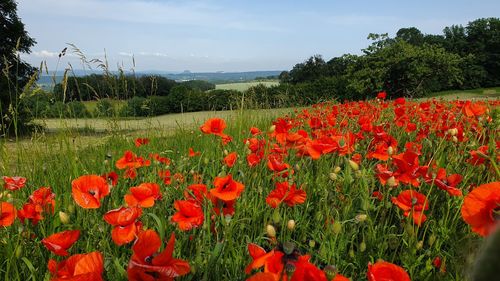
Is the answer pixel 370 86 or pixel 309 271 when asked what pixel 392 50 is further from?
pixel 309 271

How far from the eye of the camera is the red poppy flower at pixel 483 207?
78 cm

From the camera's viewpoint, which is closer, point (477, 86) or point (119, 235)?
point (119, 235)

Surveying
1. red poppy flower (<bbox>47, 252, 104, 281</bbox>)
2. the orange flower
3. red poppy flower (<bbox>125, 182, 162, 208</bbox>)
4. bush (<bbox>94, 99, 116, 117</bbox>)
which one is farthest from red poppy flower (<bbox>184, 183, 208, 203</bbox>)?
bush (<bbox>94, 99, 116, 117</bbox>)

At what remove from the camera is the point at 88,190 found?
1.40 metres

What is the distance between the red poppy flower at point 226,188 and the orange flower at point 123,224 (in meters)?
0.30

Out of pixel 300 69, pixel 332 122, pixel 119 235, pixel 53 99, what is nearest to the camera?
pixel 119 235

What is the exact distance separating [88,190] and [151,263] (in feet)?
2.16

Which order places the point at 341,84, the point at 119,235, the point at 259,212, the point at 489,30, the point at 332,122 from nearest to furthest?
the point at 119,235, the point at 259,212, the point at 332,122, the point at 341,84, the point at 489,30

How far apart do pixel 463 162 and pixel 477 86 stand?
41.4 metres

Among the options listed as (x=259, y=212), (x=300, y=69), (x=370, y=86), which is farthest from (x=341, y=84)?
(x=259, y=212)

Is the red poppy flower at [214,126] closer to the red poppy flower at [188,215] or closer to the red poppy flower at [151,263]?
the red poppy flower at [188,215]

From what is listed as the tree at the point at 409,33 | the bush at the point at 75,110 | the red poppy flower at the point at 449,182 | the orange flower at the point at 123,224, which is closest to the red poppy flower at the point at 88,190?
the orange flower at the point at 123,224

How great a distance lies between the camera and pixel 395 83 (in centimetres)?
2220

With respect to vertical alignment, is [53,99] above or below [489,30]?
below
